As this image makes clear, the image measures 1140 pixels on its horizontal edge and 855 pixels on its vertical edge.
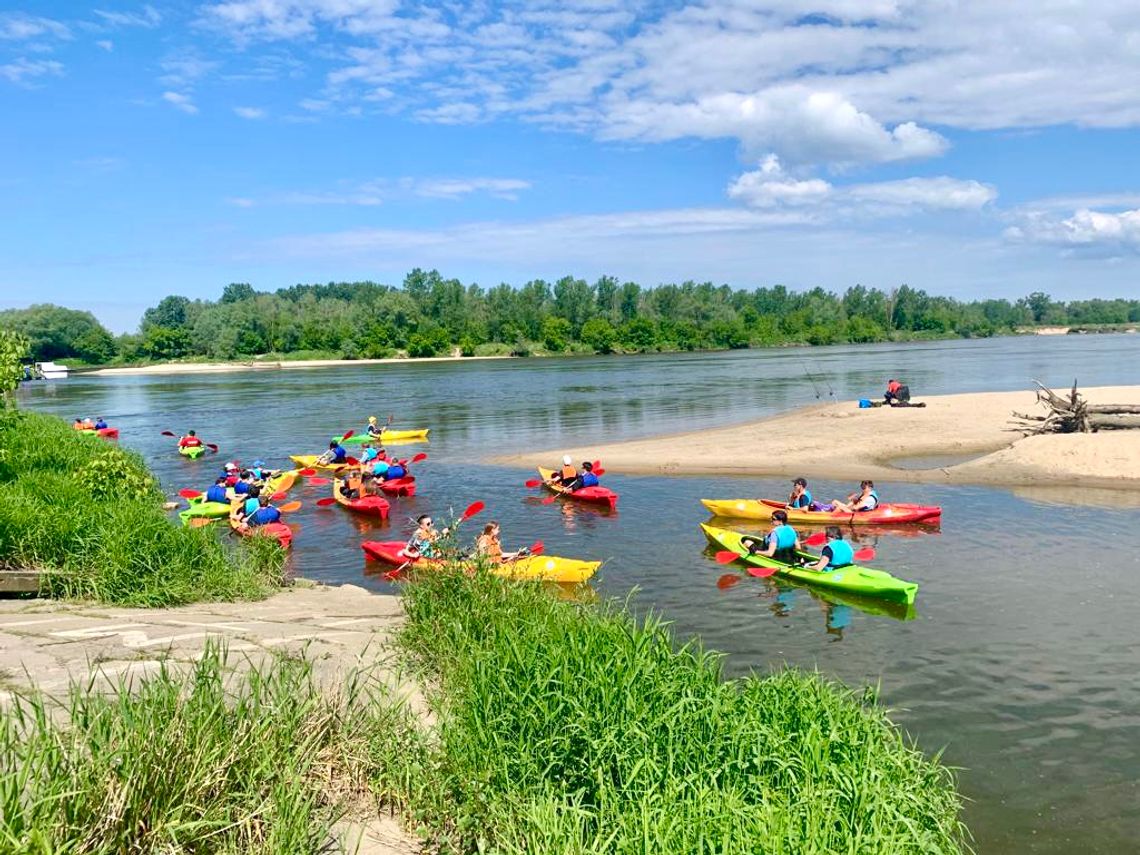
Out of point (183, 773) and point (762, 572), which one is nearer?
point (183, 773)

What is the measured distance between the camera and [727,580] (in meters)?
15.0

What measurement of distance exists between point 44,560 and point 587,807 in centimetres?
905

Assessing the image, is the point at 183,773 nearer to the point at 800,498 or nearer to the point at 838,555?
the point at 838,555

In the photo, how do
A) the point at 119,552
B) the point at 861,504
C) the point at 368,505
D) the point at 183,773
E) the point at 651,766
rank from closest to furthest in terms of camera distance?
1. the point at 183,773
2. the point at 651,766
3. the point at 119,552
4. the point at 861,504
5. the point at 368,505

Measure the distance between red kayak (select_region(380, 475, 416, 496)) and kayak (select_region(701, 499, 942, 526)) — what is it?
8905 millimetres

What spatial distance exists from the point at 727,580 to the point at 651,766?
30.9 feet

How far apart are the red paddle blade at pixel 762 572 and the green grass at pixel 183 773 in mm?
9933

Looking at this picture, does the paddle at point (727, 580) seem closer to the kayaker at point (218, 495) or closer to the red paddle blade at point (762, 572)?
the red paddle blade at point (762, 572)

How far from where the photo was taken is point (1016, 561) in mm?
15547

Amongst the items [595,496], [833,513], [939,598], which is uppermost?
[595,496]

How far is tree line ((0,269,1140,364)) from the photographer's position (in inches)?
4648

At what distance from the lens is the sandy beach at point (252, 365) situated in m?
106


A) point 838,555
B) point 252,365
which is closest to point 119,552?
point 838,555

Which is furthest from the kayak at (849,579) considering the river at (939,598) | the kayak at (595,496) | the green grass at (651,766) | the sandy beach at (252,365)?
the sandy beach at (252,365)
